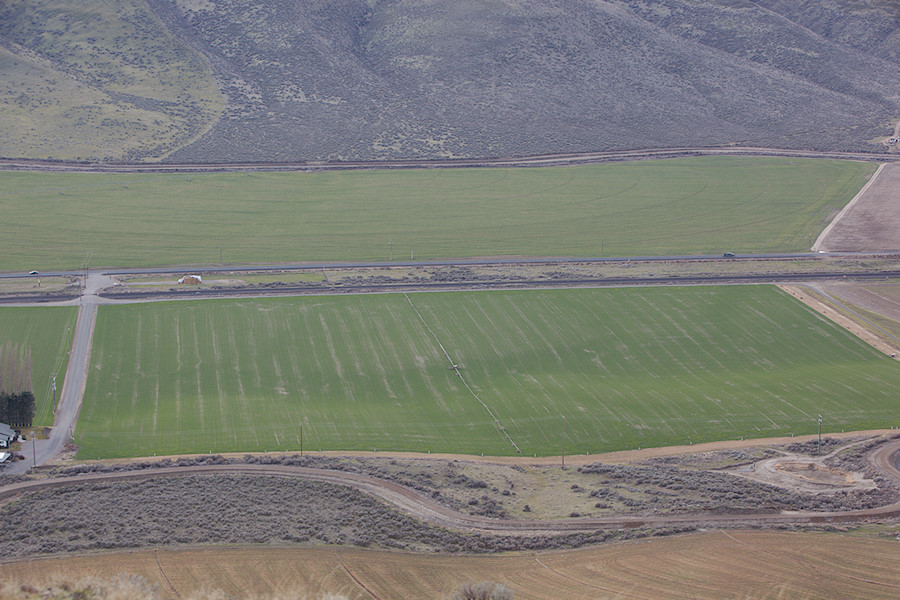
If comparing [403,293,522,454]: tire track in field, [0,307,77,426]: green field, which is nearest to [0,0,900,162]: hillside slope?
[0,307,77,426]: green field

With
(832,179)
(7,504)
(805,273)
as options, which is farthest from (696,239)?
(7,504)

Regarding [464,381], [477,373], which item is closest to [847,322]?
[477,373]

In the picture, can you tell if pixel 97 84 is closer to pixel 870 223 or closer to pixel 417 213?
pixel 417 213

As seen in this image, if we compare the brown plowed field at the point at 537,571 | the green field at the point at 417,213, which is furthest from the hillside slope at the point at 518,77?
the brown plowed field at the point at 537,571

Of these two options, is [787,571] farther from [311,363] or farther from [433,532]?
[311,363]

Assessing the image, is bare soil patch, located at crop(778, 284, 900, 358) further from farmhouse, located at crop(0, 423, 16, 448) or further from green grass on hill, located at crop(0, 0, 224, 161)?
green grass on hill, located at crop(0, 0, 224, 161)

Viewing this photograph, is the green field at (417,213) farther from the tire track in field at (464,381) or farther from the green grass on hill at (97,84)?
the tire track in field at (464,381)
